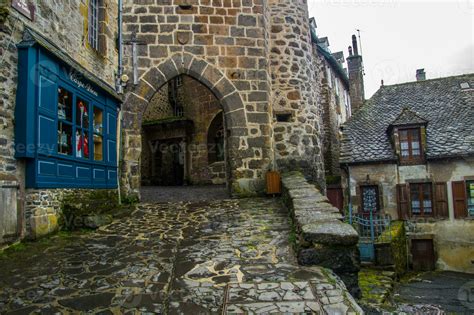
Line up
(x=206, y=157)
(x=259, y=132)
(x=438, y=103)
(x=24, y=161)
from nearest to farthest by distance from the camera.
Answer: (x=24, y=161), (x=259, y=132), (x=206, y=157), (x=438, y=103)

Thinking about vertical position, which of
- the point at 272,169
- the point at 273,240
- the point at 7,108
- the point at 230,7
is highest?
the point at 230,7

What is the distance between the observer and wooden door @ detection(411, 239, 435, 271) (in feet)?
46.3

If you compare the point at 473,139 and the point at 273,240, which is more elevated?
the point at 473,139

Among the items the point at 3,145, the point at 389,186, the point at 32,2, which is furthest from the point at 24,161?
the point at 389,186

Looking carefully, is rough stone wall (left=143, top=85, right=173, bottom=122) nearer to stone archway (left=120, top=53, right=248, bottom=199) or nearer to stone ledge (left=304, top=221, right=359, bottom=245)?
stone archway (left=120, top=53, right=248, bottom=199)

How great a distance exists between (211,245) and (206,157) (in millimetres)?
9857

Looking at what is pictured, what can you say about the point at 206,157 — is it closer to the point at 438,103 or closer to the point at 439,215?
the point at 439,215

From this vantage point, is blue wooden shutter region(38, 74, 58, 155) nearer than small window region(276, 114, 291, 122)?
Yes

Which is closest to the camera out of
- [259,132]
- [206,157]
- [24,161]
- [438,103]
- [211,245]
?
[211,245]

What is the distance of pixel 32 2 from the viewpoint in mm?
5055

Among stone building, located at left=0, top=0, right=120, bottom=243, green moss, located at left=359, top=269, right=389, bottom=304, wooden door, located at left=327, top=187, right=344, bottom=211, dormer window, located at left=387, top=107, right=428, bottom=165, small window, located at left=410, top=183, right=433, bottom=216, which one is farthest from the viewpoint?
wooden door, located at left=327, top=187, right=344, bottom=211

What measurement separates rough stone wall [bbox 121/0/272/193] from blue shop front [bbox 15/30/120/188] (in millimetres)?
819

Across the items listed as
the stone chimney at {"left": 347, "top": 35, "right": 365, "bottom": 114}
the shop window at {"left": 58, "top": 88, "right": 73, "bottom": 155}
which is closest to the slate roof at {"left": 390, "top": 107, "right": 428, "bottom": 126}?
the stone chimney at {"left": 347, "top": 35, "right": 365, "bottom": 114}

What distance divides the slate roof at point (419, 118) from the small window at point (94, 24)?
36.9 feet
